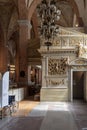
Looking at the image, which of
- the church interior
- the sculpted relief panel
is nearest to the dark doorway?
the church interior

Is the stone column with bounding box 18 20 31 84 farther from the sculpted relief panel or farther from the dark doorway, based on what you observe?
the dark doorway

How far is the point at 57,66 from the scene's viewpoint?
17.1 meters

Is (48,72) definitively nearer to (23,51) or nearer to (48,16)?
(23,51)

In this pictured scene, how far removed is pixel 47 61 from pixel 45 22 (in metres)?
4.76

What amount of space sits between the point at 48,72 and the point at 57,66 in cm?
67

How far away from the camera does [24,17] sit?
68.5 ft

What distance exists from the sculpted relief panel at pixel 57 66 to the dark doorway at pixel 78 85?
197cm

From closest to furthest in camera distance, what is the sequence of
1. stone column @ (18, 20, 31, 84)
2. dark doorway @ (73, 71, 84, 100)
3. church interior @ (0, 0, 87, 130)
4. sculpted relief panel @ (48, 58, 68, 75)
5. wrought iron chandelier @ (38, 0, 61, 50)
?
church interior @ (0, 0, 87, 130), wrought iron chandelier @ (38, 0, 61, 50), sculpted relief panel @ (48, 58, 68, 75), dark doorway @ (73, 71, 84, 100), stone column @ (18, 20, 31, 84)

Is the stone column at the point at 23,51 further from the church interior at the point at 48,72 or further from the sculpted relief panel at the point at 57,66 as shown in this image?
the sculpted relief panel at the point at 57,66

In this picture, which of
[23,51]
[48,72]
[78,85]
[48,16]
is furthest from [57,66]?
[48,16]

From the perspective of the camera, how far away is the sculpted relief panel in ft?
56.2

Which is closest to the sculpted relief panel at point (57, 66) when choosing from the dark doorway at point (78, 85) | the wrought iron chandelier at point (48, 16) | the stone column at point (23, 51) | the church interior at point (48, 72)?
the church interior at point (48, 72)

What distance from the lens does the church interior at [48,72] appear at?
9873 mm

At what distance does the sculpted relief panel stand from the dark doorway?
77.4 inches
